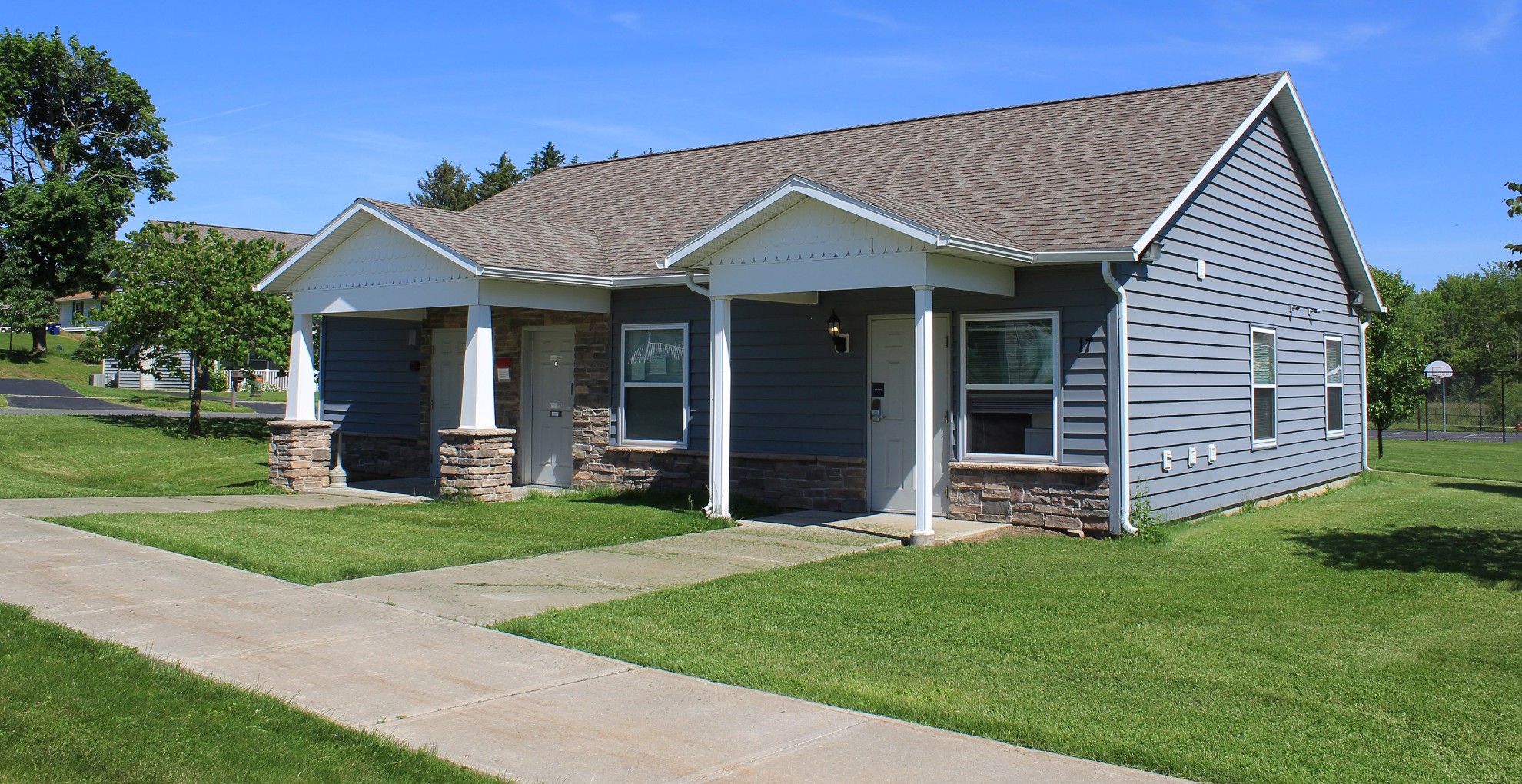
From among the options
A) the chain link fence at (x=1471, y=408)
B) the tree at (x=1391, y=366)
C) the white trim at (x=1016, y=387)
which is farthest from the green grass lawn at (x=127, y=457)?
the chain link fence at (x=1471, y=408)

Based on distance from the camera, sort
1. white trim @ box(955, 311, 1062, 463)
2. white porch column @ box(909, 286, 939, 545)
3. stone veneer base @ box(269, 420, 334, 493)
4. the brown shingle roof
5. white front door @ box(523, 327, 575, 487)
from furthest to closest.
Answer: stone veneer base @ box(269, 420, 334, 493) < white front door @ box(523, 327, 575, 487) < the brown shingle roof < white trim @ box(955, 311, 1062, 463) < white porch column @ box(909, 286, 939, 545)

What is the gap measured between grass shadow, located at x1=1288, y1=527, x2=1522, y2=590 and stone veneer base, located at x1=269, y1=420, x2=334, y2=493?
12.0m

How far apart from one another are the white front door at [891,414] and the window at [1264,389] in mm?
4325

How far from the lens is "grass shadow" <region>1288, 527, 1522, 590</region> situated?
8.80 meters

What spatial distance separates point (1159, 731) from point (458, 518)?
862 cm

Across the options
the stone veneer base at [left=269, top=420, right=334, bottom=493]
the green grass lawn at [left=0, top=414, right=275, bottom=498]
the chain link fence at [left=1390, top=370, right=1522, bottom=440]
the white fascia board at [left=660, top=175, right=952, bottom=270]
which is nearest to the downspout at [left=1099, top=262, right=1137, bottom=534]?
the white fascia board at [left=660, top=175, right=952, bottom=270]

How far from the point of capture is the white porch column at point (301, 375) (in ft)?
50.0

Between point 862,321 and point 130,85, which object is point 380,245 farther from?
point 130,85

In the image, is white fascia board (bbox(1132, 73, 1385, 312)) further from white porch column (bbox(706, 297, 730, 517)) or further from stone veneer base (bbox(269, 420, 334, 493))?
stone veneer base (bbox(269, 420, 334, 493))

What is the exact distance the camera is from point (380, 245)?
45.8ft

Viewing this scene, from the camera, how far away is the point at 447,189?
117ft

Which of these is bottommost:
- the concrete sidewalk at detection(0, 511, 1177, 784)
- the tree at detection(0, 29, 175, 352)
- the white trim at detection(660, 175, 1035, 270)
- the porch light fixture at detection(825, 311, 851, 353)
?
the concrete sidewalk at detection(0, 511, 1177, 784)

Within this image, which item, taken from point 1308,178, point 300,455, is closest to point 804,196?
point 1308,178

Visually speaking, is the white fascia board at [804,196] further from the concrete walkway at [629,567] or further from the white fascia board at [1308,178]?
the concrete walkway at [629,567]
